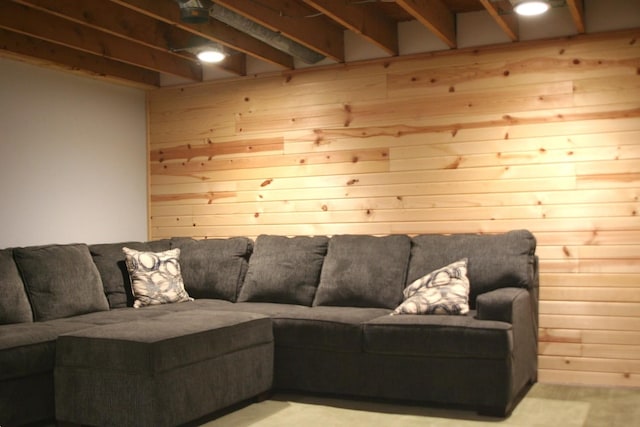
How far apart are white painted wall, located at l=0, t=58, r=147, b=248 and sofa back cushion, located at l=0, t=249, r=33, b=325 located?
0.67 m

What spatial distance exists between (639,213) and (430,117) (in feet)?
4.76

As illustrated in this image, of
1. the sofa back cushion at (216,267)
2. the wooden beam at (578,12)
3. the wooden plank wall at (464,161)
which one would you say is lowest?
the sofa back cushion at (216,267)

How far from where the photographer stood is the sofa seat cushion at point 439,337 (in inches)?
159

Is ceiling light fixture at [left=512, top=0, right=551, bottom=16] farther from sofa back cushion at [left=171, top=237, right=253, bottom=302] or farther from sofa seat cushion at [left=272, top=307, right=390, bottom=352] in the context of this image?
sofa back cushion at [left=171, top=237, right=253, bottom=302]

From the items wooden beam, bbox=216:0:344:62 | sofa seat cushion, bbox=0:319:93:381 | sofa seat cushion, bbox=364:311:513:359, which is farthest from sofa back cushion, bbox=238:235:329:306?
sofa seat cushion, bbox=0:319:93:381

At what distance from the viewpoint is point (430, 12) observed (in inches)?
181

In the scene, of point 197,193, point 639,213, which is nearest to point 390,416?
point 639,213

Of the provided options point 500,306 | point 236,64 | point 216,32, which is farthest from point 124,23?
point 500,306

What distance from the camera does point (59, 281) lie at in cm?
466

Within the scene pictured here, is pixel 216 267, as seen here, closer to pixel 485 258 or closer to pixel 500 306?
pixel 485 258

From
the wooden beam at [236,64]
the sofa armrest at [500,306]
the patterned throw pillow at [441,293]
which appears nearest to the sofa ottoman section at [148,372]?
the patterned throw pillow at [441,293]

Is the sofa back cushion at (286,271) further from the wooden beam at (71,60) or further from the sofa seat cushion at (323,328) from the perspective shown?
the wooden beam at (71,60)

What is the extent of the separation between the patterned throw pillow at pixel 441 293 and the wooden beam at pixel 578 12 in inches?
60.5

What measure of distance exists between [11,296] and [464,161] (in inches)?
114
